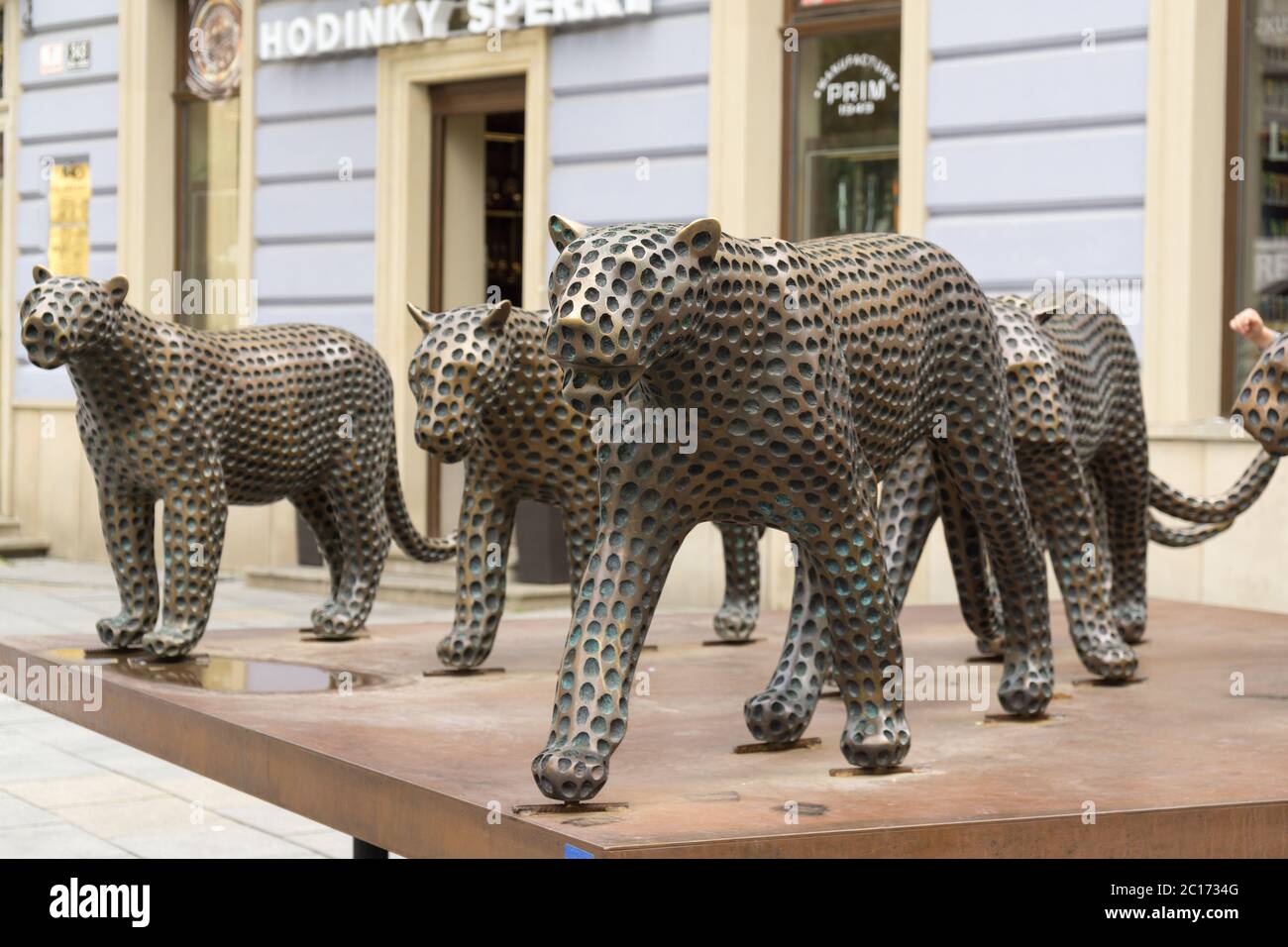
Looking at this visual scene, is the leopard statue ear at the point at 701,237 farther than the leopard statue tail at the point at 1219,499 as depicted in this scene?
No

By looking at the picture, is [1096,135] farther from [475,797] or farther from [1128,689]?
[475,797]

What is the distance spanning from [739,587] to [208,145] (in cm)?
1003

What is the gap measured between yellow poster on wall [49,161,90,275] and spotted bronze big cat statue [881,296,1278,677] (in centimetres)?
1133

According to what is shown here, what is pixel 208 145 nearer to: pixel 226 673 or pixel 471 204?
pixel 471 204

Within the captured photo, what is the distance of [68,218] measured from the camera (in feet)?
50.7

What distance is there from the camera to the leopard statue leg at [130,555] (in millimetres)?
5215

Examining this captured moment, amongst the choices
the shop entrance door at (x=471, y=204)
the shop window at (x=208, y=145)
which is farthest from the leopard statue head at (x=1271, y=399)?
the shop window at (x=208, y=145)

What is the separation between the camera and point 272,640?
232 inches

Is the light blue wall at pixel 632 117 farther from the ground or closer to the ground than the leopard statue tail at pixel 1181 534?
farther from the ground

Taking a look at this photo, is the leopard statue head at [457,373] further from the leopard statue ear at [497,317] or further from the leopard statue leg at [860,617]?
the leopard statue leg at [860,617]

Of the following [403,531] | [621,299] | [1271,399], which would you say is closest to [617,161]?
[403,531]

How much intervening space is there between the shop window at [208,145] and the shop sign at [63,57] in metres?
0.94

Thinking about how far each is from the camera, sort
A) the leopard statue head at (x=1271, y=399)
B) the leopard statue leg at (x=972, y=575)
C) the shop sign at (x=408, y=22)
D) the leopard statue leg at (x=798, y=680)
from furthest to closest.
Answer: the shop sign at (x=408, y=22) → the leopard statue leg at (x=972, y=575) → the leopard statue head at (x=1271, y=399) → the leopard statue leg at (x=798, y=680)

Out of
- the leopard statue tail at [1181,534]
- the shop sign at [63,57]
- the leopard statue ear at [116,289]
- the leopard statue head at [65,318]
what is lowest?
the leopard statue tail at [1181,534]
